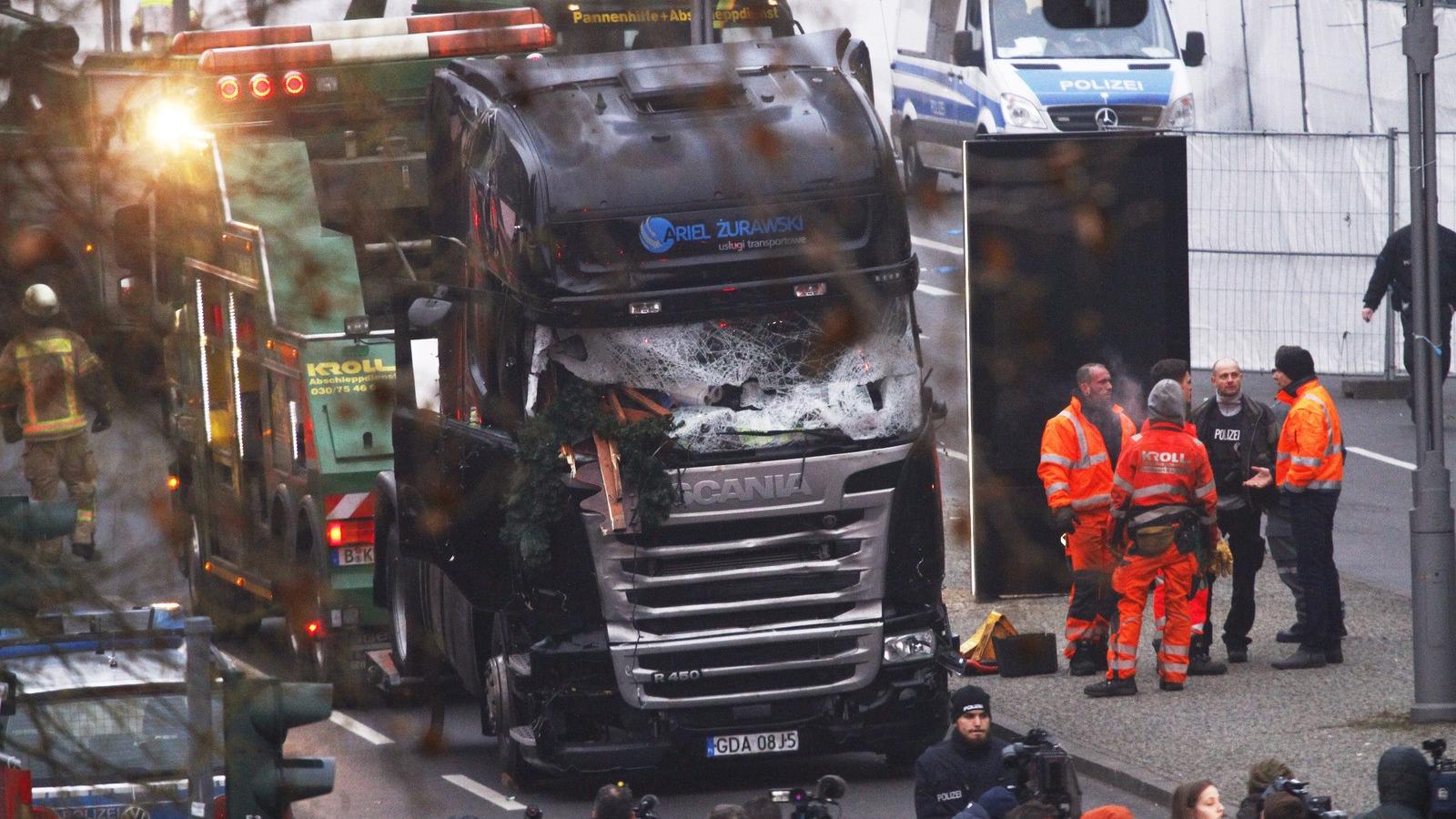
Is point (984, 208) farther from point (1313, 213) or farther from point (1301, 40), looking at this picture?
point (1313, 213)

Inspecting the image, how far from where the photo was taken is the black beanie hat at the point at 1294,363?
14.6 meters

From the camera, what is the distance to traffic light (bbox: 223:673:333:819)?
240 inches

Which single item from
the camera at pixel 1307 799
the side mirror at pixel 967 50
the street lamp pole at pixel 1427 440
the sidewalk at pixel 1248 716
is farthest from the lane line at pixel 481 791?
the side mirror at pixel 967 50

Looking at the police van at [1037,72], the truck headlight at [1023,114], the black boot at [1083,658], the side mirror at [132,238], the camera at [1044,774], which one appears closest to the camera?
the side mirror at [132,238]

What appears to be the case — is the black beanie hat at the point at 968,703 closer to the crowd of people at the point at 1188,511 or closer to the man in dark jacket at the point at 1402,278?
the crowd of people at the point at 1188,511

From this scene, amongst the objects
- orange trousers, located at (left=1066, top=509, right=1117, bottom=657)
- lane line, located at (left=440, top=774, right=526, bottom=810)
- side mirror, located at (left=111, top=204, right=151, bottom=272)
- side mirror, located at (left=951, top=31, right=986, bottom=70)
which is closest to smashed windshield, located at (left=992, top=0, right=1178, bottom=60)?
side mirror, located at (left=951, top=31, right=986, bottom=70)

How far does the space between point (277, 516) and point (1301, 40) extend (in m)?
9.75

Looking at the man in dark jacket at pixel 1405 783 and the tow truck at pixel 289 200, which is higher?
the tow truck at pixel 289 200

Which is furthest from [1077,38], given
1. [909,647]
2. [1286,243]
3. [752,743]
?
[752,743]

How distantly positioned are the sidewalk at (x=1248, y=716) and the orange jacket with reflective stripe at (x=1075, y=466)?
1147 millimetres

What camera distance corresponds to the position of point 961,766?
34.0 feet

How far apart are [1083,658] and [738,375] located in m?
3.83

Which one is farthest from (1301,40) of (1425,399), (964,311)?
(1425,399)

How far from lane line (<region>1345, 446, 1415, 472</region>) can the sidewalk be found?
4852 mm
